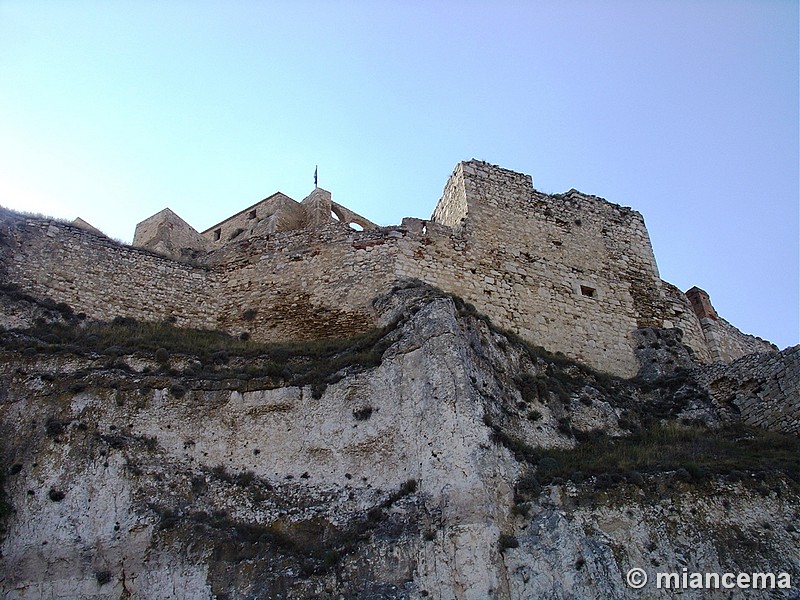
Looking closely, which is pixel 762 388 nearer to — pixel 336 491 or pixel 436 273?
pixel 436 273

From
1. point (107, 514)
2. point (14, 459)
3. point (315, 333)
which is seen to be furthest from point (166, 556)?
point (315, 333)

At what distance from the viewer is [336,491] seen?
16656mm

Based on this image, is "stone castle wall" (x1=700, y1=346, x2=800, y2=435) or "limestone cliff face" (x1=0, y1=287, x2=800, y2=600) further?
"stone castle wall" (x1=700, y1=346, x2=800, y2=435)

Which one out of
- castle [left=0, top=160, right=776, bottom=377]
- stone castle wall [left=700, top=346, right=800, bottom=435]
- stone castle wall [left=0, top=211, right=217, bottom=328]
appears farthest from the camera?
castle [left=0, top=160, right=776, bottom=377]

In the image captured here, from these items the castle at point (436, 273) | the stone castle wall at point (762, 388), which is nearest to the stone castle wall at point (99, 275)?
the castle at point (436, 273)

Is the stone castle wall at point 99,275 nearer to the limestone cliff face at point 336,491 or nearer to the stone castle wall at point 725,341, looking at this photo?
the limestone cliff face at point 336,491

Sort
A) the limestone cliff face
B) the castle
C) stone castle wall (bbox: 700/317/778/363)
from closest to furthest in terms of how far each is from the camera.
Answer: the limestone cliff face, the castle, stone castle wall (bbox: 700/317/778/363)

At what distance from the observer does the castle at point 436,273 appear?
22328mm

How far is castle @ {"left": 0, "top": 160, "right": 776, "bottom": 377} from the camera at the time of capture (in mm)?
22328

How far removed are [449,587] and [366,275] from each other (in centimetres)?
Answer: 1022

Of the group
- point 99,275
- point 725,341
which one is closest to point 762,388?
point 725,341

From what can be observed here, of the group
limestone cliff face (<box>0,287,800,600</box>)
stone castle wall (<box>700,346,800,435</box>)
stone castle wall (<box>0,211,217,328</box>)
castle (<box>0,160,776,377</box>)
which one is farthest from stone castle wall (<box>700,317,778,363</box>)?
stone castle wall (<box>0,211,217,328</box>)

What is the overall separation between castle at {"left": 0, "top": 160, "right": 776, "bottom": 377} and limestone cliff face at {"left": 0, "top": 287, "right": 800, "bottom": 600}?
3.59 m

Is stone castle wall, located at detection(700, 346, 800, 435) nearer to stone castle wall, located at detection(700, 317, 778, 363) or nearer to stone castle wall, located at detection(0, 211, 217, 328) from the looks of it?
stone castle wall, located at detection(700, 317, 778, 363)
